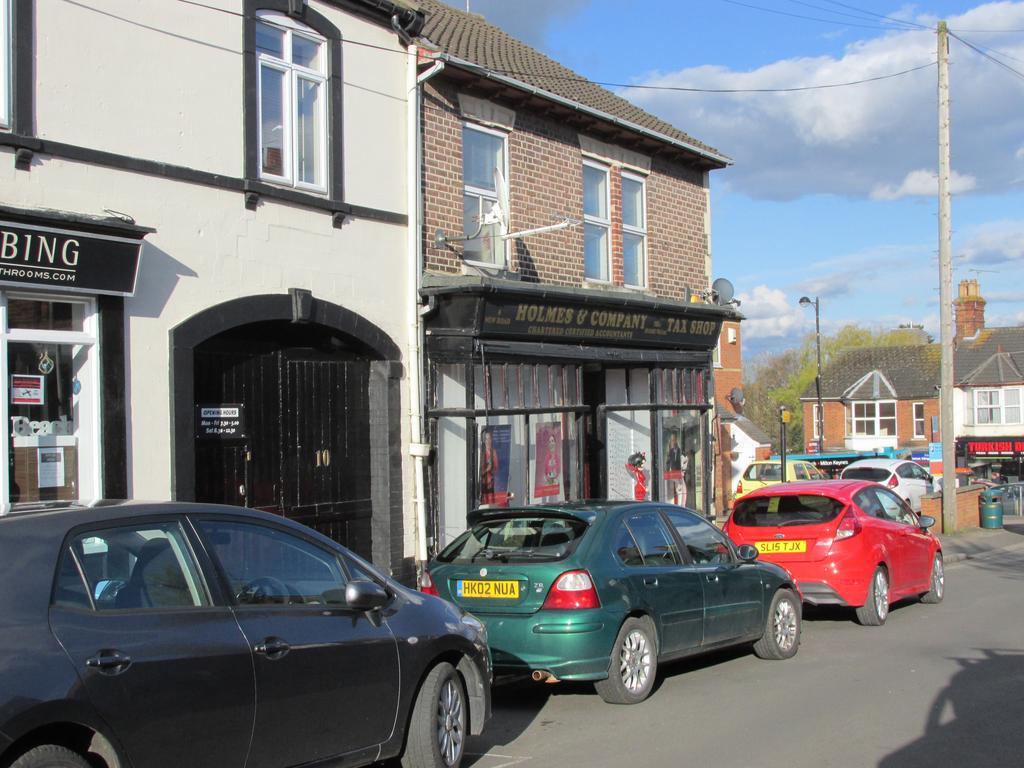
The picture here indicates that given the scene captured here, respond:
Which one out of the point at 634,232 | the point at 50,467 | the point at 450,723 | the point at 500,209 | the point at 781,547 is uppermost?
the point at 634,232

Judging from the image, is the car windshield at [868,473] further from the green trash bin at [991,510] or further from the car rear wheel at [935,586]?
the car rear wheel at [935,586]

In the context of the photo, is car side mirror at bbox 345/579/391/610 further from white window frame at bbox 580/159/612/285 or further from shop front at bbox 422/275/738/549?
white window frame at bbox 580/159/612/285

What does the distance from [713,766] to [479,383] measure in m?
7.72

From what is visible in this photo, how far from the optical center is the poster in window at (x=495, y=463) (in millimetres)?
13742

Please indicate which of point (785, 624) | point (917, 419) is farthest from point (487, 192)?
point (917, 419)

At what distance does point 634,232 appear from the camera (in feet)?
56.9

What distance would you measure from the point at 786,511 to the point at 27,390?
7636mm

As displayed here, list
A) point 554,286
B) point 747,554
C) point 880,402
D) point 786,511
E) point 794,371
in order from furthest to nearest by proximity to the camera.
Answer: point 794,371 → point 880,402 → point 554,286 → point 786,511 → point 747,554

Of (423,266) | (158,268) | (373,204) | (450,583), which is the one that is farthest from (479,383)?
(450,583)

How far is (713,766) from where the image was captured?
6.23 metres

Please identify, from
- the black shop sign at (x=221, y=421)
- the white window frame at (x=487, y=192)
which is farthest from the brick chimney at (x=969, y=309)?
the black shop sign at (x=221, y=421)

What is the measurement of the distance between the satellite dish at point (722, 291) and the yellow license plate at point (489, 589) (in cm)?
1158

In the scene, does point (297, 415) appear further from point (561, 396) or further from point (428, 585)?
point (561, 396)

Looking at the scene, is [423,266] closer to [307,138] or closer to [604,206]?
[307,138]
